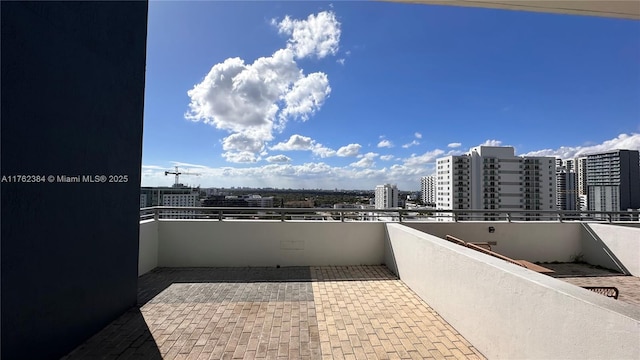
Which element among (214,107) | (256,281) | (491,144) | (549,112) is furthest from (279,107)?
(491,144)

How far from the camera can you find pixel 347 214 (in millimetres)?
5801

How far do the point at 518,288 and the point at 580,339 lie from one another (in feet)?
1.67

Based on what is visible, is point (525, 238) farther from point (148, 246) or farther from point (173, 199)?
point (173, 199)

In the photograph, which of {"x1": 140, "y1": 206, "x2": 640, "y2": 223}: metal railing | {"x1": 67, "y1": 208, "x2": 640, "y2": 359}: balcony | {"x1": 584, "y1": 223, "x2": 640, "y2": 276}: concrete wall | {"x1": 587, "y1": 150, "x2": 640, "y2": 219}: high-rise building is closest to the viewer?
{"x1": 67, "y1": 208, "x2": 640, "y2": 359}: balcony

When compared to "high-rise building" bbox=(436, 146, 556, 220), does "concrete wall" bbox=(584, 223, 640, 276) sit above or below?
below

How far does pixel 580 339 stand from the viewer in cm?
159

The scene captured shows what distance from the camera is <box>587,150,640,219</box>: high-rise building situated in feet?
34.0

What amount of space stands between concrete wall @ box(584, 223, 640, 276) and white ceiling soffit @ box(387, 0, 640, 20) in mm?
3920

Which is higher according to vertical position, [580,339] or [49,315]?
[580,339]

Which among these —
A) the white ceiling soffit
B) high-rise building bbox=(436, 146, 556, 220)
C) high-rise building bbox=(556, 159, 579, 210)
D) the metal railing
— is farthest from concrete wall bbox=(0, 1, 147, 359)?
high-rise building bbox=(556, 159, 579, 210)

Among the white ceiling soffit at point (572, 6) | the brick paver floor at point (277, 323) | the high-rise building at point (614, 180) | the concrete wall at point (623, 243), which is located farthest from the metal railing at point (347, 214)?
the high-rise building at point (614, 180)

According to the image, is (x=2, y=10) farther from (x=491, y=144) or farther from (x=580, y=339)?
(x=491, y=144)

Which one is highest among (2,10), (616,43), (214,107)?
(616,43)

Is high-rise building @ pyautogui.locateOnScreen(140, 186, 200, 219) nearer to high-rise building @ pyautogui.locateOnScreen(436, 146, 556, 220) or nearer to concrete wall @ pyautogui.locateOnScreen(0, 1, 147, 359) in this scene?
concrete wall @ pyautogui.locateOnScreen(0, 1, 147, 359)
